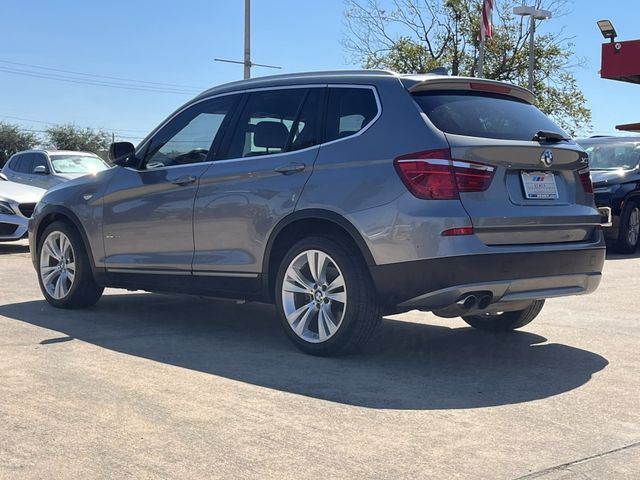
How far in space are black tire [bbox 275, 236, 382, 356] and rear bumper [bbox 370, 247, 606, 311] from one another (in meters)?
0.10

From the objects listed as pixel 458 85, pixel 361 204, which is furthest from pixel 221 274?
pixel 458 85

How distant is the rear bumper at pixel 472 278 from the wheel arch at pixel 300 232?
229 millimetres

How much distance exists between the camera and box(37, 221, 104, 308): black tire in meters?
7.11

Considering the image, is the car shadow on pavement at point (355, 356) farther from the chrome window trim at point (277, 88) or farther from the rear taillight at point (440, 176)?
the chrome window trim at point (277, 88)

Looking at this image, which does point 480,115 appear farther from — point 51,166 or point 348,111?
point 51,166

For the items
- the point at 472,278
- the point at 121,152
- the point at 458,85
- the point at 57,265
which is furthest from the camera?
the point at 57,265

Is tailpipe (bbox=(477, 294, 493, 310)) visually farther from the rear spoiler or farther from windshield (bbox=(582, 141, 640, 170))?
windshield (bbox=(582, 141, 640, 170))

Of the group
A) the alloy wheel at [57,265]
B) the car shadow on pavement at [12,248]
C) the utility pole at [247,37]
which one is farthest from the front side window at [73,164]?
the alloy wheel at [57,265]

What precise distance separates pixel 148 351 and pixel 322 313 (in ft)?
4.04

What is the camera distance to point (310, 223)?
5469 millimetres

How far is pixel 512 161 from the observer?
16.7ft

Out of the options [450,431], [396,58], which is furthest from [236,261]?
[396,58]

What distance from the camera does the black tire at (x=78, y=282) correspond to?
7.11 metres

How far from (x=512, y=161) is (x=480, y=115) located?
0.40 meters
